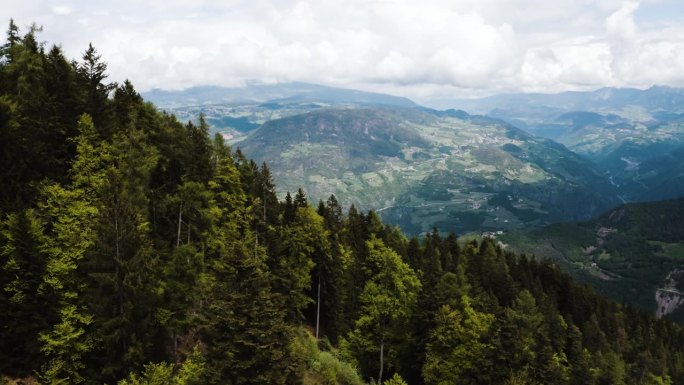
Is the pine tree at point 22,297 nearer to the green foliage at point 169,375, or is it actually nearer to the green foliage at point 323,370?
the green foliage at point 169,375

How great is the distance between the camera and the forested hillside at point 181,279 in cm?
3120

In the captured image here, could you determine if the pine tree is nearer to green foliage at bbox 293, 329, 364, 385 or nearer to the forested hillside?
the forested hillside

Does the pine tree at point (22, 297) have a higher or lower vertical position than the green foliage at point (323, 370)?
higher

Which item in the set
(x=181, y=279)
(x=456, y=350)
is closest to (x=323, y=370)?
(x=181, y=279)

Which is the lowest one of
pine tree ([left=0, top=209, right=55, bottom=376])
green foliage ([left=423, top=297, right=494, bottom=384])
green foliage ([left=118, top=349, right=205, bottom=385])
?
green foliage ([left=423, top=297, right=494, bottom=384])

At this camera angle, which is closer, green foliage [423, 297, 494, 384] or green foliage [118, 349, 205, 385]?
green foliage [118, 349, 205, 385]

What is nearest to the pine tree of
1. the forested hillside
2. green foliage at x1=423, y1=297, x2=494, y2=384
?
Answer: the forested hillside

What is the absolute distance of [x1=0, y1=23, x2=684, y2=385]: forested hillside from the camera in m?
31.2

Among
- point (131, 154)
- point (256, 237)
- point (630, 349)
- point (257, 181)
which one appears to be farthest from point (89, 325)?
point (630, 349)

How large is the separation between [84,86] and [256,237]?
87.5ft

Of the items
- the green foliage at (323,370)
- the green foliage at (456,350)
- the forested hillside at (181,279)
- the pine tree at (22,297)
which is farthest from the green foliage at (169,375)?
the green foliage at (456,350)

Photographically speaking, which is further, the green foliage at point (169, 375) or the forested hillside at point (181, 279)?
the forested hillside at point (181, 279)

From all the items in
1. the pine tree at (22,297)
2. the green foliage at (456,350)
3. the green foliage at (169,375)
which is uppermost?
the pine tree at (22,297)

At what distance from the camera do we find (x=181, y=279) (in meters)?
38.4
